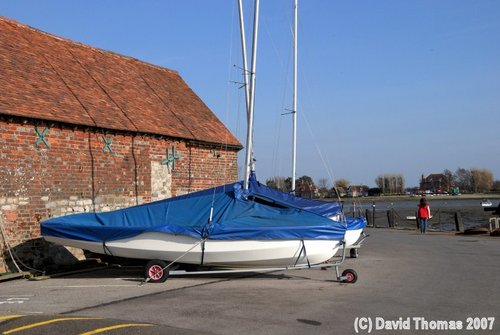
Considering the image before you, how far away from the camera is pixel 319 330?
285 inches

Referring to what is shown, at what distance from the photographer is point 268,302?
9.16 metres

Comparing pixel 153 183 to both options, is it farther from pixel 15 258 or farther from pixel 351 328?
pixel 351 328

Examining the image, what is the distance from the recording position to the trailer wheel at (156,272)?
11453mm

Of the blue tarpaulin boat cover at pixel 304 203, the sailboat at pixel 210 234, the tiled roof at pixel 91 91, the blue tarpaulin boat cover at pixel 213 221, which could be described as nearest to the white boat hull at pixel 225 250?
the sailboat at pixel 210 234

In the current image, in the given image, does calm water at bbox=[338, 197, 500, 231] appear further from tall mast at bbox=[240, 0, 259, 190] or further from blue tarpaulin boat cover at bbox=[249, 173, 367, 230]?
tall mast at bbox=[240, 0, 259, 190]

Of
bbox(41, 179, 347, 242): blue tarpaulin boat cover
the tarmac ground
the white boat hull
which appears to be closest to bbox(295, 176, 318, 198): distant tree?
bbox(41, 179, 347, 242): blue tarpaulin boat cover

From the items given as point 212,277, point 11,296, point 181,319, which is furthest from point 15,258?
point 181,319

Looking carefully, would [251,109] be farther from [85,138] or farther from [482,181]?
[482,181]

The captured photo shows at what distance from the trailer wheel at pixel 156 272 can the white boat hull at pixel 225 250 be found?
0.73 feet

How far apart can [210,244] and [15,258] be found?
5103 mm

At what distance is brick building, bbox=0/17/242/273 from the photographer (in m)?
13.4

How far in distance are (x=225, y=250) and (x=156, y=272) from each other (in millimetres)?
1539

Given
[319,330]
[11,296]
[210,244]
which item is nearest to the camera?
[319,330]
